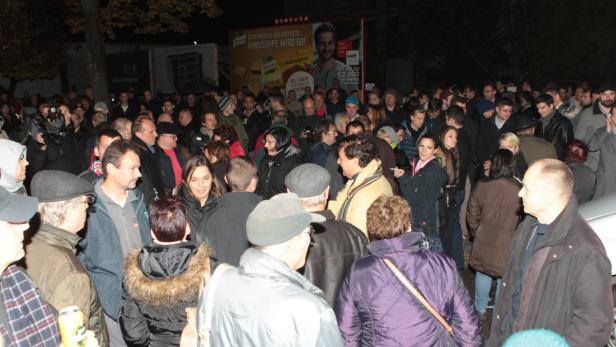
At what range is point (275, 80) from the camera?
2159 centimetres

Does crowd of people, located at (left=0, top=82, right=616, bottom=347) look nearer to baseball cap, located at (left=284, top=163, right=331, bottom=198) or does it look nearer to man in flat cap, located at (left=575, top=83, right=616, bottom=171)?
baseball cap, located at (left=284, top=163, right=331, bottom=198)

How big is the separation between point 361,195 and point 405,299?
1719mm

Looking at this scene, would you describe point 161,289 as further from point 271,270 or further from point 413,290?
point 413,290

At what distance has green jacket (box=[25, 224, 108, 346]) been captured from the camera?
10.3 feet

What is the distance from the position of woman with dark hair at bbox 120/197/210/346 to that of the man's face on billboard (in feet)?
52.9

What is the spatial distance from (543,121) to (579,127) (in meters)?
0.82

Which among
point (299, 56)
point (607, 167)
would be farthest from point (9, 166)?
point (299, 56)

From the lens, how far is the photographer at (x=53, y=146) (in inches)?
320

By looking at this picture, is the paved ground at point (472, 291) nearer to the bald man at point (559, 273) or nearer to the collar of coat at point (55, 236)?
the bald man at point (559, 273)

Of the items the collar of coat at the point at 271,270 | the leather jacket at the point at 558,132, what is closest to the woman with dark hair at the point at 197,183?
the collar of coat at the point at 271,270

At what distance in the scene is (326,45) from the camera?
63.7 feet

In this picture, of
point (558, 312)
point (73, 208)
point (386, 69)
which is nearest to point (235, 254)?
point (73, 208)

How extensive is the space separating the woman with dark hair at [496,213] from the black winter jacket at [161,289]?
3.32 metres

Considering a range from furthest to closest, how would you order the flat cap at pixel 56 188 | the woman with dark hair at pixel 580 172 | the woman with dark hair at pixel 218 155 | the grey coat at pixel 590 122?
1. the grey coat at pixel 590 122
2. the woman with dark hair at pixel 218 155
3. the woman with dark hair at pixel 580 172
4. the flat cap at pixel 56 188
